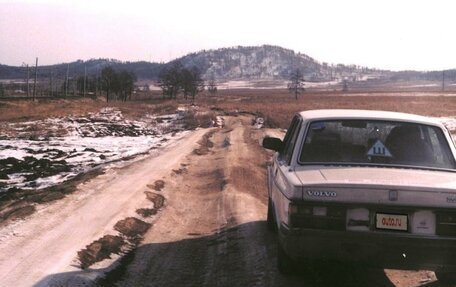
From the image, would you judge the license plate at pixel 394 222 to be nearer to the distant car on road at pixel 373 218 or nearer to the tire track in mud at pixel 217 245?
the distant car on road at pixel 373 218

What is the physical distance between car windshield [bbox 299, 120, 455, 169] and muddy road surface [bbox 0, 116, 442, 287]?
4.49 feet

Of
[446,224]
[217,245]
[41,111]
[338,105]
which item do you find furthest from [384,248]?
[338,105]

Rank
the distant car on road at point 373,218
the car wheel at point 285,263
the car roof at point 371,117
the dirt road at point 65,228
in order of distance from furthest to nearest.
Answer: the dirt road at point 65,228
the car roof at point 371,117
the car wheel at point 285,263
the distant car on road at point 373,218

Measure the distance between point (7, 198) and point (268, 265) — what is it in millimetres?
7860

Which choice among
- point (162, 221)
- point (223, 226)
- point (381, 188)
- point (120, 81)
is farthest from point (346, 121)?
point (120, 81)

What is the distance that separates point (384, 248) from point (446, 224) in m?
0.58

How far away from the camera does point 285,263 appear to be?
590 centimetres

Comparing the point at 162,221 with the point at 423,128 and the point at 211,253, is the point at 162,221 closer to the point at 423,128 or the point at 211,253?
the point at 211,253

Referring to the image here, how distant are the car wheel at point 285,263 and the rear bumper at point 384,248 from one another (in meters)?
1.00

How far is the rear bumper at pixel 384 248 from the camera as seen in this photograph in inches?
187

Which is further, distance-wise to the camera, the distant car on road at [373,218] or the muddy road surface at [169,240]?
the muddy road surface at [169,240]

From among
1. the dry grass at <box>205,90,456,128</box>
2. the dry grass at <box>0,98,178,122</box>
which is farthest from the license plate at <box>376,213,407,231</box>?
the dry grass at <box>0,98,178,122</box>

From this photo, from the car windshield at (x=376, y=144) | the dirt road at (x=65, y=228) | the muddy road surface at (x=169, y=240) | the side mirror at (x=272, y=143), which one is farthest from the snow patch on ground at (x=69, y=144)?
the car windshield at (x=376, y=144)

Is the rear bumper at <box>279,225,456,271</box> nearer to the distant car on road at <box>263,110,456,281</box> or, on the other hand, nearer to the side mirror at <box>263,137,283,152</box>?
the distant car on road at <box>263,110,456,281</box>
